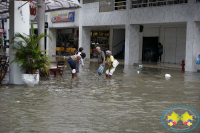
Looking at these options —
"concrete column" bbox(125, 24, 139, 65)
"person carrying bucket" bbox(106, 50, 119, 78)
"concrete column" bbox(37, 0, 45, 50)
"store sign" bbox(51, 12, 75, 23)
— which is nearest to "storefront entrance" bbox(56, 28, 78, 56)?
"store sign" bbox(51, 12, 75, 23)

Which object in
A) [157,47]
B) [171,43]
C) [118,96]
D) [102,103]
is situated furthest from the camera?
[157,47]

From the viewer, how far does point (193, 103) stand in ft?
30.9

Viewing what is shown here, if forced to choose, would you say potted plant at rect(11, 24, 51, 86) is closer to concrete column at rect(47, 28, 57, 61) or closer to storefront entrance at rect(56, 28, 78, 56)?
storefront entrance at rect(56, 28, 78, 56)

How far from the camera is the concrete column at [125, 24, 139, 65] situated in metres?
26.8

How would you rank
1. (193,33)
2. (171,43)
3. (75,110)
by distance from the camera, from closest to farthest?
1. (75,110)
2. (193,33)
3. (171,43)

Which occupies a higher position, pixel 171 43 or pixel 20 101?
pixel 171 43


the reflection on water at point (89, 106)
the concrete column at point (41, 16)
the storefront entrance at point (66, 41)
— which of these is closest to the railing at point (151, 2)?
the concrete column at point (41, 16)

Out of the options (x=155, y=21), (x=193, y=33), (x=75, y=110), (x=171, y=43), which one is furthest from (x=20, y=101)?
(x=171, y=43)

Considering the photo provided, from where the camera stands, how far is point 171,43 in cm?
2909

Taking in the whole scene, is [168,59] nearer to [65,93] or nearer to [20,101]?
[65,93]

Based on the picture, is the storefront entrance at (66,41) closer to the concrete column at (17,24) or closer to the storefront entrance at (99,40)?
the storefront entrance at (99,40)

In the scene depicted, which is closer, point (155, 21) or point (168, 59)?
point (155, 21)

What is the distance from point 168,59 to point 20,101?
72.4 ft

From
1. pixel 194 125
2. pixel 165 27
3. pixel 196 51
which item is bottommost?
pixel 194 125
